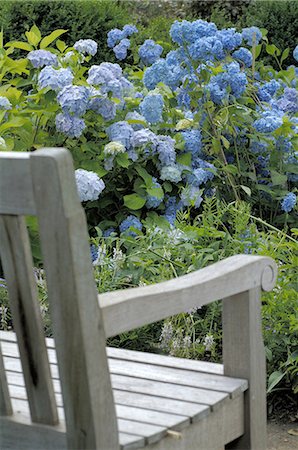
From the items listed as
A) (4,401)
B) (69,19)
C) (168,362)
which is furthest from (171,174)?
(69,19)

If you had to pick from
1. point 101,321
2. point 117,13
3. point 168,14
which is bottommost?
point 168,14

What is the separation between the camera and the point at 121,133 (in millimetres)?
4328

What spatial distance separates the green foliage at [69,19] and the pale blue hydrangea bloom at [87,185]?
140 inches

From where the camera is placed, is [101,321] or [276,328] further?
[276,328]

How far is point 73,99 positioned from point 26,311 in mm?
2452

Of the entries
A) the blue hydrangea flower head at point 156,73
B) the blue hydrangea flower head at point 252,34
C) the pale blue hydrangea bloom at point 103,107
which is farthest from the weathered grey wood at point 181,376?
the blue hydrangea flower head at point 252,34

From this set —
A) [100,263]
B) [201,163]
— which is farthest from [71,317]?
[201,163]

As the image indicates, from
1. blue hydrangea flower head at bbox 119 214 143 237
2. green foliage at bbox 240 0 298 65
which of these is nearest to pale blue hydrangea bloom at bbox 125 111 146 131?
blue hydrangea flower head at bbox 119 214 143 237

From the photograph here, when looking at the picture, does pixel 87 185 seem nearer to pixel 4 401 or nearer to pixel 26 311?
pixel 4 401

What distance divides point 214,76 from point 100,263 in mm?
1241

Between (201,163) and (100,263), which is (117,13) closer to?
(201,163)

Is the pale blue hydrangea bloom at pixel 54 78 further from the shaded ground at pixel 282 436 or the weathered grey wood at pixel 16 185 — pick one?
the weathered grey wood at pixel 16 185

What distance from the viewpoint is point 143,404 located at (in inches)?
81.5

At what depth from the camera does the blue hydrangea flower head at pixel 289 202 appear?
4.22 meters
